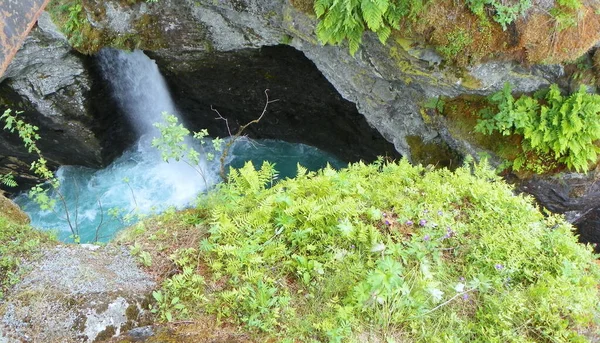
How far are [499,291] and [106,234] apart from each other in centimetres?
1039

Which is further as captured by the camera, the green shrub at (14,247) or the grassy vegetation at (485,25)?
the grassy vegetation at (485,25)

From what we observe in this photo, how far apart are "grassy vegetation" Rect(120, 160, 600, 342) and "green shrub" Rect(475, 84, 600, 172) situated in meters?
3.10

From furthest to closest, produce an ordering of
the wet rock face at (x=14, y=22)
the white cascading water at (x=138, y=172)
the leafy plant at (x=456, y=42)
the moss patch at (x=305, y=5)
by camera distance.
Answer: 1. the white cascading water at (x=138, y=172)
2. the moss patch at (x=305, y=5)
3. the leafy plant at (x=456, y=42)
4. the wet rock face at (x=14, y=22)

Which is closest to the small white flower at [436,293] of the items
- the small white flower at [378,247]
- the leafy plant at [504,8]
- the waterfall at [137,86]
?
the small white flower at [378,247]

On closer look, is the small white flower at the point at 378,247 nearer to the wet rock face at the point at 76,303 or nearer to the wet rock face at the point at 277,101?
the wet rock face at the point at 76,303

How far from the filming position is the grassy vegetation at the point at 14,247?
4.52m

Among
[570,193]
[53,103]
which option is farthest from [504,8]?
[53,103]

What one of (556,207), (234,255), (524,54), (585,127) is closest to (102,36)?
(234,255)

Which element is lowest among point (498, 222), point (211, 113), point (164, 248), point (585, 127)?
point (211, 113)

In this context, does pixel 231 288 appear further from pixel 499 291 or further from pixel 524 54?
pixel 524 54

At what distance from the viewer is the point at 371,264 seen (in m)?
4.43

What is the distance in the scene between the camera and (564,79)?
312 inches

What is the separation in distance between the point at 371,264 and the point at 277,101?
8608 millimetres

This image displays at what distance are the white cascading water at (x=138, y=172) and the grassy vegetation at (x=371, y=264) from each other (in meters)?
7.70
